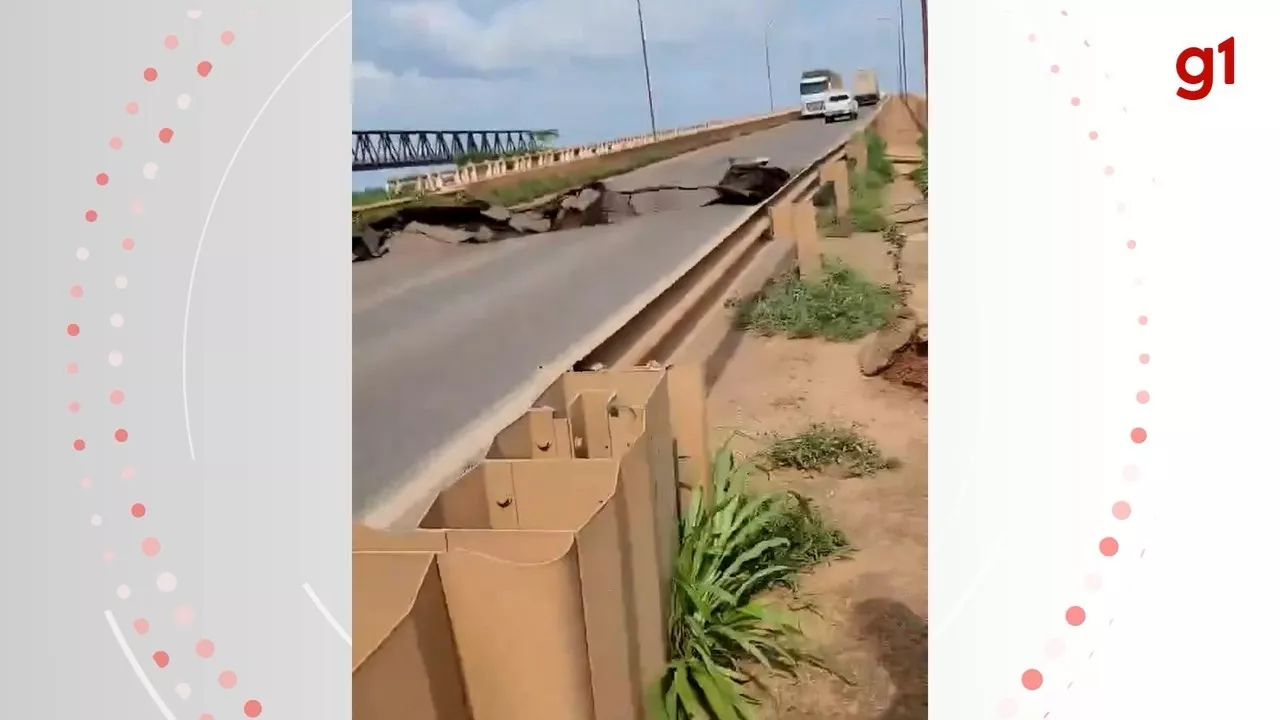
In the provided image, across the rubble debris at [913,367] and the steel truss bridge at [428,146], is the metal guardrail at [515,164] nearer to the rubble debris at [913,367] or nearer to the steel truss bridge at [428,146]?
the steel truss bridge at [428,146]

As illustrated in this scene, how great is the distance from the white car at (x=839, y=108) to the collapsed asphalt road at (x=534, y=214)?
0.09 metres

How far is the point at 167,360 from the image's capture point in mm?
1106

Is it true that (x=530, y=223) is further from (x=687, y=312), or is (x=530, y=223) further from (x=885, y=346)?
(x=885, y=346)

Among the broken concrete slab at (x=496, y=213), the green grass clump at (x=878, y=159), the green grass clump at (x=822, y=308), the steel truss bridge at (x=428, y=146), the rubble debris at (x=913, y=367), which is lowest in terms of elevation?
the rubble debris at (x=913, y=367)

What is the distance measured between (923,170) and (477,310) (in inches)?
20.1

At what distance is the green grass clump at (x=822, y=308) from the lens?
1062mm

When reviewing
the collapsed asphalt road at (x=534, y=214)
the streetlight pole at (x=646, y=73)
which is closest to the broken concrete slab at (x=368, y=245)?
the collapsed asphalt road at (x=534, y=214)

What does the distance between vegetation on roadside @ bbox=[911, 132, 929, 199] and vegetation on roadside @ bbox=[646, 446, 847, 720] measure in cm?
35

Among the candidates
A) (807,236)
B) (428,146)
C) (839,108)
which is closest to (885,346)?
(807,236)
